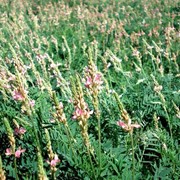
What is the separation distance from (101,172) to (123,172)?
12cm

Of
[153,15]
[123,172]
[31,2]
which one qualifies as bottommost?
[123,172]

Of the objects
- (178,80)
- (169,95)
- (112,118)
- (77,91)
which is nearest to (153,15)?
(178,80)

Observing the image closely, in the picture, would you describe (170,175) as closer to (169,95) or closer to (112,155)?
(112,155)

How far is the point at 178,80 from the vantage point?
11.3ft

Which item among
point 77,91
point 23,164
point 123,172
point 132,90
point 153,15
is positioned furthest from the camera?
point 153,15

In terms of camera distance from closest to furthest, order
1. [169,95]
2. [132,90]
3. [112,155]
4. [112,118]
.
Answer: [112,155]
[112,118]
[169,95]
[132,90]

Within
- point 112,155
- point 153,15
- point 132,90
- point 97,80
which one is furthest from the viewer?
point 153,15

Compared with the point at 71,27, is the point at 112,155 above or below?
below

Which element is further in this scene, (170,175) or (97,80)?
(170,175)

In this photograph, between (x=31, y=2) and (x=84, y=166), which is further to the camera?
(x=31, y=2)

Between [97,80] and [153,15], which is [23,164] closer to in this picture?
[97,80]

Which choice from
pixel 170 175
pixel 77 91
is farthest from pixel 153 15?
pixel 77 91

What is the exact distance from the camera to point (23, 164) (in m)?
2.18

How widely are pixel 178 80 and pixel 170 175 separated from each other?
5.12ft
